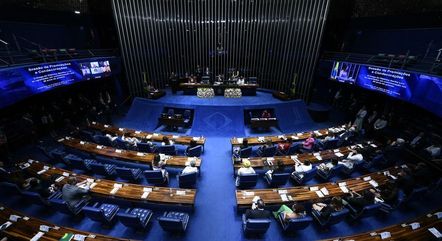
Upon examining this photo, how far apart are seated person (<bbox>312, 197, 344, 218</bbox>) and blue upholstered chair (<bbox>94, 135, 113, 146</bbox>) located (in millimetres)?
8962

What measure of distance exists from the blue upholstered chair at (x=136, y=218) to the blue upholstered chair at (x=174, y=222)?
1.83 feet

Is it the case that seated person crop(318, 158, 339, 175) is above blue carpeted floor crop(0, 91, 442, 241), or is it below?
above

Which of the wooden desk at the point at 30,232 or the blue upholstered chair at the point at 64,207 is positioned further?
the blue upholstered chair at the point at 64,207

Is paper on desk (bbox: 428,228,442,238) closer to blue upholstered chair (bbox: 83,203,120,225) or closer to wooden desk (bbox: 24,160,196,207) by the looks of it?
wooden desk (bbox: 24,160,196,207)

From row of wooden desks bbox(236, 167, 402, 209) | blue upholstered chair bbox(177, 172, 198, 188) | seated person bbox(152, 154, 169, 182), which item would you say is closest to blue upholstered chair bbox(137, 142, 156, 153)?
seated person bbox(152, 154, 169, 182)

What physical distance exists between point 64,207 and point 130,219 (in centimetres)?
222

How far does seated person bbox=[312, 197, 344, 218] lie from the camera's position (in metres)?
5.82

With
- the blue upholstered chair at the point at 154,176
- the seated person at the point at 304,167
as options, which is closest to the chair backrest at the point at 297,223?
the seated person at the point at 304,167

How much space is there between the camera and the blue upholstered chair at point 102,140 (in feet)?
32.8

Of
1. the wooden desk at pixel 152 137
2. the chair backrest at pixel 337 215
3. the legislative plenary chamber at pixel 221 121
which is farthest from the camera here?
the wooden desk at pixel 152 137

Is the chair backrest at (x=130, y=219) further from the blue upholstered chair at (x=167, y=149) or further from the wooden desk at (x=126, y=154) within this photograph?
the blue upholstered chair at (x=167, y=149)

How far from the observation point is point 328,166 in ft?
26.1

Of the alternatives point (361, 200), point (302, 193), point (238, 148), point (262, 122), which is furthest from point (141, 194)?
point (262, 122)

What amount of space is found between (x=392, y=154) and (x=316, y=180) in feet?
11.4
